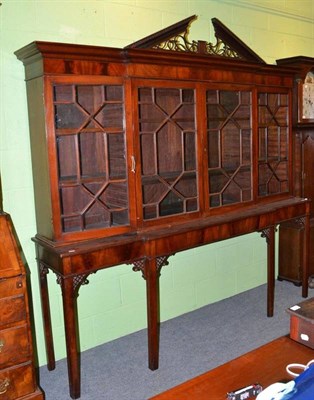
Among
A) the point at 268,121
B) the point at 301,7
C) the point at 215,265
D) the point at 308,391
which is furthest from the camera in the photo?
the point at 301,7

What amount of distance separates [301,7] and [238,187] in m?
2.13

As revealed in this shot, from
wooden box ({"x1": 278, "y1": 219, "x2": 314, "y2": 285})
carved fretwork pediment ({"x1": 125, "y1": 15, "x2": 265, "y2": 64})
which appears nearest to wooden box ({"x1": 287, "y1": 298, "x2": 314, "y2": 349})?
carved fretwork pediment ({"x1": 125, "y1": 15, "x2": 265, "y2": 64})

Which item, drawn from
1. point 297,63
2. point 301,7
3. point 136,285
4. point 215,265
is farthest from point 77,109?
point 301,7

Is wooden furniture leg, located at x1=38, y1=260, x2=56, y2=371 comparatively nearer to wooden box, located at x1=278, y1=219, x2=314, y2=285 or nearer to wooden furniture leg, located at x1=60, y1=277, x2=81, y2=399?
wooden furniture leg, located at x1=60, y1=277, x2=81, y2=399

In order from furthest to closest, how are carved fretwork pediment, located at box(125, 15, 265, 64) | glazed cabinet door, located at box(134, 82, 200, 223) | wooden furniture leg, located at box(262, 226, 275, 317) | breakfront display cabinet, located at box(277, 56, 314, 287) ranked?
breakfront display cabinet, located at box(277, 56, 314, 287) < wooden furniture leg, located at box(262, 226, 275, 317) < carved fretwork pediment, located at box(125, 15, 265, 64) < glazed cabinet door, located at box(134, 82, 200, 223)

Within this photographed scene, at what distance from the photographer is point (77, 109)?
7.89 feet

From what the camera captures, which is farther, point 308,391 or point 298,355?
point 298,355

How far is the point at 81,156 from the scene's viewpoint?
8.89 ft

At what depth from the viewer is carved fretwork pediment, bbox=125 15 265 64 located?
2.87 metres

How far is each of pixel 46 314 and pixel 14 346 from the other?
0.54m

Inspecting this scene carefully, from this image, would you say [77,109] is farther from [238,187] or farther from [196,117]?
[238,187]

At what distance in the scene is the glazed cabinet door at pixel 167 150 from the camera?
2.61m

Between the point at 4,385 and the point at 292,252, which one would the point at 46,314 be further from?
the point at 292,252

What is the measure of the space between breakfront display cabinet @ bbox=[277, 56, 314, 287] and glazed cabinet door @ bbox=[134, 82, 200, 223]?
1.27 metres
